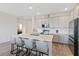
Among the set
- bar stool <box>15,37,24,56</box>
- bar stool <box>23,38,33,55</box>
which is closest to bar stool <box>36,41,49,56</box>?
bar stool <box>23,38,33,55</box>

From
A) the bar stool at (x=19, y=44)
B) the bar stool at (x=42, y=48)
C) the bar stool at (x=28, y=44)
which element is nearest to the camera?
the bar stool at (x=42, y=48)

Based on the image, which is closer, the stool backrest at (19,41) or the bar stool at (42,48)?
the bar stool at (42,48)

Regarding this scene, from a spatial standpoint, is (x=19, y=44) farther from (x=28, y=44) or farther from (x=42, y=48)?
(x=42, y=48)

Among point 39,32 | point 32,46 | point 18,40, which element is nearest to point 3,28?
point 18,40

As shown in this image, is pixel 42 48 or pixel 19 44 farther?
pixel 19 44

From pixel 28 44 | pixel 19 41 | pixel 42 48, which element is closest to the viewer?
pixel 42 48

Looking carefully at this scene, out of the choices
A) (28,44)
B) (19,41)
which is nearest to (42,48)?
(28,44)

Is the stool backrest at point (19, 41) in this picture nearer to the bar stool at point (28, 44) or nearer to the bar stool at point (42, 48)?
the bar stool at point (28, 44)

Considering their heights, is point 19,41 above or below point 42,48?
above

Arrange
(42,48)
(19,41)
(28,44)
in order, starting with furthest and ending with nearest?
(19,41), (28,44), (42,48)

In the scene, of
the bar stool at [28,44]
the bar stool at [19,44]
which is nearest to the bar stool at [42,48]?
the bar stool at [28,44]

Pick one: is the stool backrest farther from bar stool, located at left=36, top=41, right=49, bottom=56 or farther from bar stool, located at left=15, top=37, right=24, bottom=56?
bar stool, located at left=36, top=41, right=49, bottom=56

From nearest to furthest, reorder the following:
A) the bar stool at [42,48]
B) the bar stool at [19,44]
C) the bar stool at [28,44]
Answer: the bar stool at [42,48], the bar stool at [28,44], the bar stool at [19,44]

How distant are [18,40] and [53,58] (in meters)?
2.11
